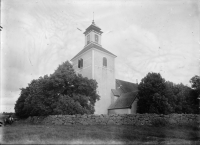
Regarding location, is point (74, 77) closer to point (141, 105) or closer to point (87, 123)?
point (87, 123)

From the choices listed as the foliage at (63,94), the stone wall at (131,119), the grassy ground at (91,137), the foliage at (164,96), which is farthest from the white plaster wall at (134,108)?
the grassy ground at (91,137)

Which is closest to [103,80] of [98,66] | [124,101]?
[98,66]

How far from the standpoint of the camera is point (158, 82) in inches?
1032

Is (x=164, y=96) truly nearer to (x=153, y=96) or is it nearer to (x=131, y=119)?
(x=153, y=96)

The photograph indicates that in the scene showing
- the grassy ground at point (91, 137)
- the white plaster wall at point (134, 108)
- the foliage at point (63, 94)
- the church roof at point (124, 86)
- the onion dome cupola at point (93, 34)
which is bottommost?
the grassy ground at point (91, 137)

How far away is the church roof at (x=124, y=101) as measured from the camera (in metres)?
28.2

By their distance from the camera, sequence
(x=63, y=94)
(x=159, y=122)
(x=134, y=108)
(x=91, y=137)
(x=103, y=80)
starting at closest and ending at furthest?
(x=91, y=137)
(x=159, y=122)
(x=63, y=94)
(x=134, y=108)
(x=103, y=80)

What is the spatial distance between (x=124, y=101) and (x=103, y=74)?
6.47 meters

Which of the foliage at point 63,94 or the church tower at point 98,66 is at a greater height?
the church tower at point 98,66

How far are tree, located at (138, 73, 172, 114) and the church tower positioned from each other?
23.1ft

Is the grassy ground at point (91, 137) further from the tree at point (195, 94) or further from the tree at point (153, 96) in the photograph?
the tree at point (195, 94)

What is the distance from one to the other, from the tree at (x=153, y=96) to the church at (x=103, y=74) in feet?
7.19

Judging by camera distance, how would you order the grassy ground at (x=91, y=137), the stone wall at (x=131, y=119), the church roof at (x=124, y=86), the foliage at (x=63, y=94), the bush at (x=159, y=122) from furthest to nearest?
the church roof at (x=124, y=86) → the foliage at (x=63, y=94) → the stone wall at (x=131, y=119) → the bush at (x=159, y=122) → the grassy ground at (x=91, y=137)

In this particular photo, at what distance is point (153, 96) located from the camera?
81.6 ft
